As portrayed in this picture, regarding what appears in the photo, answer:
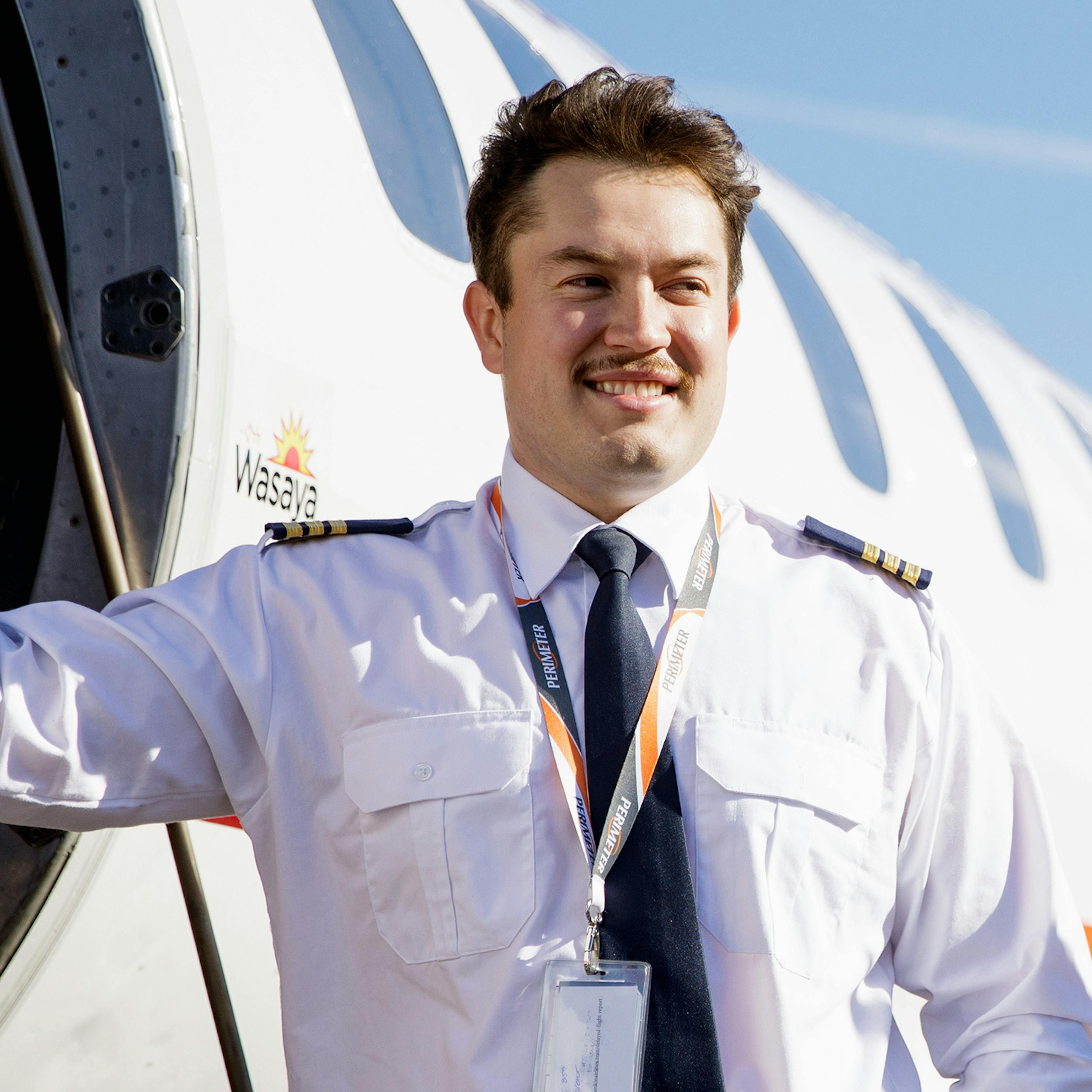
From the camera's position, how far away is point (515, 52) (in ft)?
13.0

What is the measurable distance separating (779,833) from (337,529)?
849 mm

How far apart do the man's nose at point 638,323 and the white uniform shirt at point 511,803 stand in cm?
29

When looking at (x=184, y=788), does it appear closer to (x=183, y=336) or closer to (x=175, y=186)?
(x=183, y=336)

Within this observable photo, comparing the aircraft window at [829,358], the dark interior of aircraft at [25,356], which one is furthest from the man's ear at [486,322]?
the aircraft window at [829,358]

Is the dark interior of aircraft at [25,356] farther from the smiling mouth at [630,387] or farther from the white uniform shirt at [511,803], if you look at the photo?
the smiling mouth at [630,387]

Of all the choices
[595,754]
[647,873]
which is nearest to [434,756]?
[595,754]

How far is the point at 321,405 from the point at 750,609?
1026mm

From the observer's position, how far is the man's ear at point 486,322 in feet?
7.20

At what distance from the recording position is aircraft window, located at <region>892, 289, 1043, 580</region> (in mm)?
5156

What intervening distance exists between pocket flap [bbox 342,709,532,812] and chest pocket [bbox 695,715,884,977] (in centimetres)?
29

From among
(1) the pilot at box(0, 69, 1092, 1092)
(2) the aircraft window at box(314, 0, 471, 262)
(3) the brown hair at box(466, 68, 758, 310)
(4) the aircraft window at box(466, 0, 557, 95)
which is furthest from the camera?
(4) the aircraft window at box(466, 0, 557, 95)

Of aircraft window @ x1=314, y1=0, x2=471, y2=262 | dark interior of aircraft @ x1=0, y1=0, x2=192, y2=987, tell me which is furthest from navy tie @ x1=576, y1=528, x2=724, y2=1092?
aircraft window @ x1=314, y1=0, x2=471, y2=262

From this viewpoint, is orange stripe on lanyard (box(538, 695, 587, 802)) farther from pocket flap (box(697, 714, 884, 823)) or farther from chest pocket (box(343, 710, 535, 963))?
pocket flap (box(697, 714, 884, 823))

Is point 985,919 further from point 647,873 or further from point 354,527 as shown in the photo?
point 354,527
